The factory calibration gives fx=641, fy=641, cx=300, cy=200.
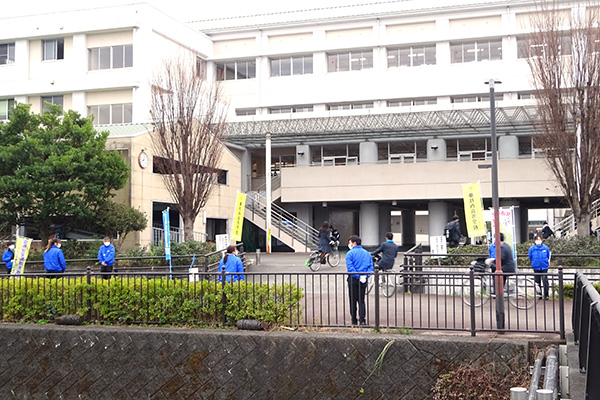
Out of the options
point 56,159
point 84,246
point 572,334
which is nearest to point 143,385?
point 572,334

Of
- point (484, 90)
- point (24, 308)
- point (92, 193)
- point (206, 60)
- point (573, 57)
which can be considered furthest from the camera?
point (206, 60)

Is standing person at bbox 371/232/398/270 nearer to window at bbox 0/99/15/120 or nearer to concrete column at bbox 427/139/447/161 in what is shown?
concrete column at bbox 427/139/447/161

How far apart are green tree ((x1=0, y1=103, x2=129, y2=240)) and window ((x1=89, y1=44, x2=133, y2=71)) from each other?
591 inches

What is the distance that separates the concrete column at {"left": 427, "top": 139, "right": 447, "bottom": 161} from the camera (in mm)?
40688

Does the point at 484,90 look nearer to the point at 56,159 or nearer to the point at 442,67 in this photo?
the point at 442,67

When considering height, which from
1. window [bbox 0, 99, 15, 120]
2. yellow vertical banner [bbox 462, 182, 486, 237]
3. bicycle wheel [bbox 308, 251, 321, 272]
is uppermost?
window [bbox 0, 99, 15, 120]

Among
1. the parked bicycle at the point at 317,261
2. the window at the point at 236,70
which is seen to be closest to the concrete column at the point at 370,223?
the window at the point at 236,70

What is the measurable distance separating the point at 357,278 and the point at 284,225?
26.8 meters

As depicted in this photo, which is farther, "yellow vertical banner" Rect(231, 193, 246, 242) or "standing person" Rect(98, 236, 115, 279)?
"yellow vertical banner" Rect(231, 193, 246, 242)

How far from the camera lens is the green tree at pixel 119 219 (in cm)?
2664

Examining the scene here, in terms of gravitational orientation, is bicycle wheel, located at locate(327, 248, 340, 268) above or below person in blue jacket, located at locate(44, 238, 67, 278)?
below

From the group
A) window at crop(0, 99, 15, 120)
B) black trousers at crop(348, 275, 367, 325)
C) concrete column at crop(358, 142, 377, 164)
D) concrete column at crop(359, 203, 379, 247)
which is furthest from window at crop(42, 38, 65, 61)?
black trousers at crop(348, 275, 367, 325)

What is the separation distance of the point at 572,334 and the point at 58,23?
40.0 metres

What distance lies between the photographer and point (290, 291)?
10922mm
